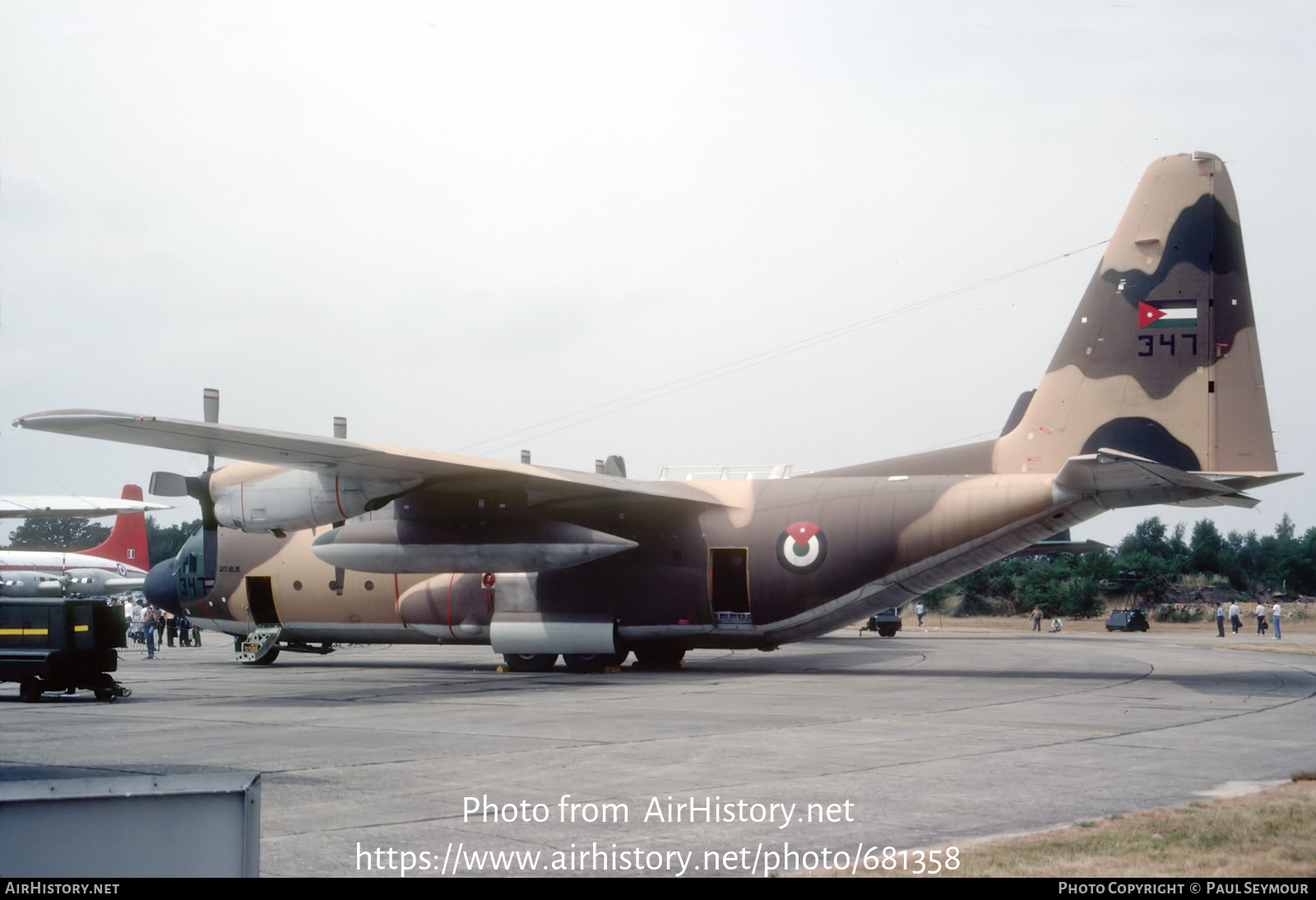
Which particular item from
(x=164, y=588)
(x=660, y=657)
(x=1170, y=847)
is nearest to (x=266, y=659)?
(x=164, y=588)

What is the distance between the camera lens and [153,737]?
1112 centimetres

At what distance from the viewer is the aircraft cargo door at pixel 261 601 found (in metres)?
23.5

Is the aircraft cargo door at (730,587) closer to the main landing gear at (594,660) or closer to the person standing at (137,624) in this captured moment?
the main landing gear at (594,660)

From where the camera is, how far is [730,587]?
64.7ft

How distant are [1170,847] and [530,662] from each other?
1667 centimetres

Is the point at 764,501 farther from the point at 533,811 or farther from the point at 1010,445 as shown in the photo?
the point at 533,811

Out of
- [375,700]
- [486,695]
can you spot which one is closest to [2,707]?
[375,700]

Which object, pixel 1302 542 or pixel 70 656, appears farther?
pixel 1302 542

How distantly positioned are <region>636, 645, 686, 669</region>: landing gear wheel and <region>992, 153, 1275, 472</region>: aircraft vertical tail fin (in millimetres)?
7610

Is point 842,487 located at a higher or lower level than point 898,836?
higher

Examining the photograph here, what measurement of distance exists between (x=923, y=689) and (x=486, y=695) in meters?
6.62

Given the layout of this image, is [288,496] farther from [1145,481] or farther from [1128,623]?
[1128,623]

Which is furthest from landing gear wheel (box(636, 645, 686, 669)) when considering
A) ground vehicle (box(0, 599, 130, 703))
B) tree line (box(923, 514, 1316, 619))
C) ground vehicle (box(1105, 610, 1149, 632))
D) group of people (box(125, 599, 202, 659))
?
tree line (box(923, 514, 1316, 619))

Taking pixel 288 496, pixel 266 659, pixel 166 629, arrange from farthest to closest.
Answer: pixel 166 629 < pixel 266 659 < pixel 288 496
